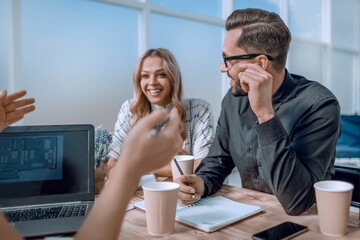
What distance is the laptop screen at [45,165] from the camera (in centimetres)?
93

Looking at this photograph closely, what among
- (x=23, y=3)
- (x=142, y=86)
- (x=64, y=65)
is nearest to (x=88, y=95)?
(x=64, y=65)

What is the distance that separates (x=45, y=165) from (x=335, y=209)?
85cm

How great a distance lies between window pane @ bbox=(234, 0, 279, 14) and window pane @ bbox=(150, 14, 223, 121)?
48 cm

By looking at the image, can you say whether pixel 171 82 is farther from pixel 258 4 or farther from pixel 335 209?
pixel 258 4

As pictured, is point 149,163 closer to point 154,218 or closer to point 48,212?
point 154,218

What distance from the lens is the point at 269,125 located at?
101cm

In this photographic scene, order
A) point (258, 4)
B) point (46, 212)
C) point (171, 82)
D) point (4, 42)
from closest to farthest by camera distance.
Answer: point (46, 212) → point (4, 42) → point (171, 82) → point (258, 4)

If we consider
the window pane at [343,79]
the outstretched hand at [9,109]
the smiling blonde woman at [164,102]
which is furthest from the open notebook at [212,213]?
the window pane at [343,79]

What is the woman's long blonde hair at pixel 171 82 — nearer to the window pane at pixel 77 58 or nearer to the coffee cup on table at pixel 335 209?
Answer: the window pane at pixel 77 58

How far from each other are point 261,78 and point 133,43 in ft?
6.61

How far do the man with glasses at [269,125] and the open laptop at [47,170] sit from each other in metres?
0.32

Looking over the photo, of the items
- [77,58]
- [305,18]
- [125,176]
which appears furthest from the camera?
[305,18]

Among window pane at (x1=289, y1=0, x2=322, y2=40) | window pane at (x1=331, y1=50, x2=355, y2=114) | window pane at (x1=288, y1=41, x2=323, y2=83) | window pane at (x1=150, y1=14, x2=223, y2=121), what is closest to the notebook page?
window pane at (x1=150, y1=14, x2=223, y2=121)

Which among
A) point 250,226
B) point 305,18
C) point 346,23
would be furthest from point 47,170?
point 346,23
